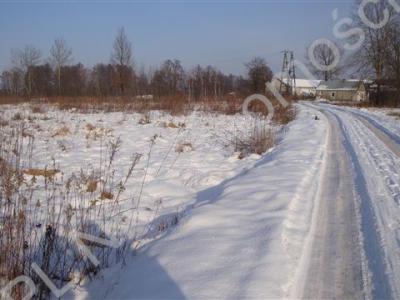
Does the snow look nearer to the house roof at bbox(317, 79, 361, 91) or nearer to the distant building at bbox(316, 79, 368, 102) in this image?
the distant building at bbox(316, 79, 368, 102)

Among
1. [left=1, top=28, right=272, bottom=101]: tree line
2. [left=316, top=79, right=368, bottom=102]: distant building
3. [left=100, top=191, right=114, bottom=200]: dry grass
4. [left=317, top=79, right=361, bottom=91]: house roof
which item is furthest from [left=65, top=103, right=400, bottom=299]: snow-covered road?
Result: [left=317, top=79, right=361, bottom=91]: house roof

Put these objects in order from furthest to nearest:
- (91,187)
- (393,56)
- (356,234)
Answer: (393,56) < (91,187) < (356,234)

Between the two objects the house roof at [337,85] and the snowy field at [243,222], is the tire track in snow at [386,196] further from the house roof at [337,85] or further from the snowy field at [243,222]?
the house roof at [337,85]

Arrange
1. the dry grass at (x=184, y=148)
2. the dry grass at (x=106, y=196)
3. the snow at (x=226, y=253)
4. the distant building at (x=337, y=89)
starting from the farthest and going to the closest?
the distant building at (x=337, y=89), the dry grass at (x=184, y=148), the dry grass at (x=106, y=196), the snow at (x=226, y=253)

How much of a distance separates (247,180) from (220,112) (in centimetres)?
1622

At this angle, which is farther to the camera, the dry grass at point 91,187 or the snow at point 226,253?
the dry grass at point 91,187

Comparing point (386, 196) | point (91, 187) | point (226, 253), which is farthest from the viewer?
point (91, 187)

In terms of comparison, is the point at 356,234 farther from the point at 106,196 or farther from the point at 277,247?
the point at 106,196

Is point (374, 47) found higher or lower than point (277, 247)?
higher

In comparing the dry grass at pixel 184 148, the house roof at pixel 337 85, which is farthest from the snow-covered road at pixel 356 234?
the house roof at pixel 337 85

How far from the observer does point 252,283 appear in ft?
9.86

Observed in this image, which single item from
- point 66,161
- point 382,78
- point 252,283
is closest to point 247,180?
point 252,283

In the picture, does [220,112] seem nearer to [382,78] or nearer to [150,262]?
[150,262]

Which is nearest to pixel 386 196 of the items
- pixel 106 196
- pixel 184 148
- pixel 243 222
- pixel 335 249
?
pixel 335 249
